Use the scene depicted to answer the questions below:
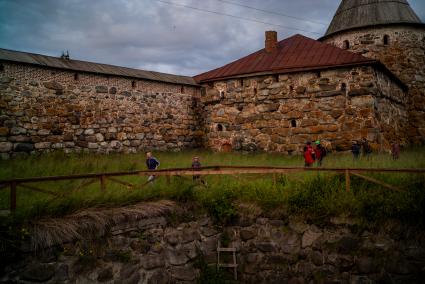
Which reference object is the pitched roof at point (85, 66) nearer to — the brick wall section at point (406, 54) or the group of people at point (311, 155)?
the group of people at point (311, 155)

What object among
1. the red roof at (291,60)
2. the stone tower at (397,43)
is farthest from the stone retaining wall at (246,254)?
the stone tower at (397,43)

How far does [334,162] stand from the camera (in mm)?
11836

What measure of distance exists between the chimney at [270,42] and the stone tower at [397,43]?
185 inches

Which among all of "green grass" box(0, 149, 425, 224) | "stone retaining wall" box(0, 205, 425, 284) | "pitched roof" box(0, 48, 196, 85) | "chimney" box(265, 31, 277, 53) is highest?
"chimney" box(265, 31, 277, 53)

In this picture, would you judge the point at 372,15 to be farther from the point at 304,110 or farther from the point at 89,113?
the point at 89,113

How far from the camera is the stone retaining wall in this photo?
19.2 ft

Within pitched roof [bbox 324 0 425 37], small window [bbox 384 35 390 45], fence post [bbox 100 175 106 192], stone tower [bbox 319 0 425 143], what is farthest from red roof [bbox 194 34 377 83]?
fence post [bbox 100 175 106 192]

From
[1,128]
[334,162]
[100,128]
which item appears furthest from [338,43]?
[1,128]

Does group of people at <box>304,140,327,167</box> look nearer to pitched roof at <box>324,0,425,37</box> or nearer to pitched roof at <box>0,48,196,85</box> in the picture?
pitched roof at <box>0,48,196,85</box>

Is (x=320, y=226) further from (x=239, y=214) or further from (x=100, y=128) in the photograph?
(x=100, y=128)

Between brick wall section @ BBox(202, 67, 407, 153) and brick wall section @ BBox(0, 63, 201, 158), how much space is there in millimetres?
1768

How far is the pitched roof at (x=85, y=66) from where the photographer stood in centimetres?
1214

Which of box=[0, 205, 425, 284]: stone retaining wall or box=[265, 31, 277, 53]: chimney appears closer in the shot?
box=[0, 205, 425, 284]: stone retaining wall

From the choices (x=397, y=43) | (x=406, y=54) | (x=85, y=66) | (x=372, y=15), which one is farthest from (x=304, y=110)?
(x=85, y=66)
